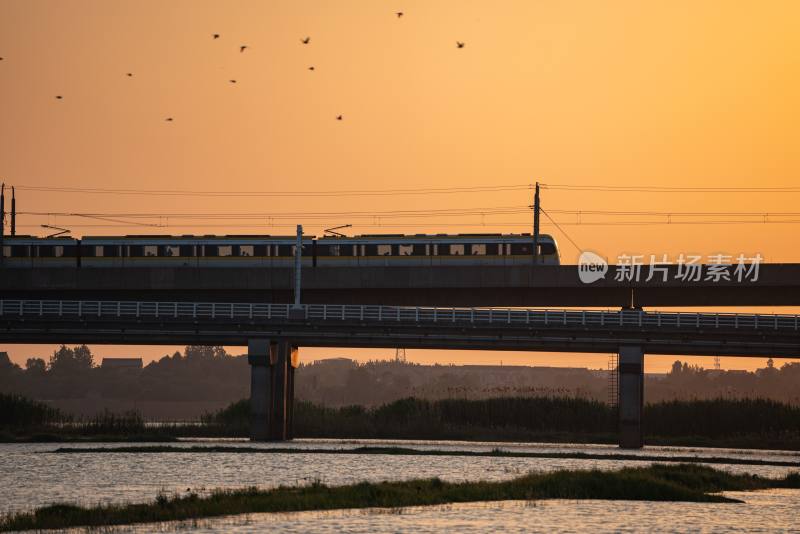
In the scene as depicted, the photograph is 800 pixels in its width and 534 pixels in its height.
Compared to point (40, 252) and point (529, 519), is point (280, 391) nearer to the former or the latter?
point (40, 252)

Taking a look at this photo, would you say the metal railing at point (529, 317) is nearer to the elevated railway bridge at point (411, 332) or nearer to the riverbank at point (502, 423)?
the elevated railway bridge at point (411, 332)

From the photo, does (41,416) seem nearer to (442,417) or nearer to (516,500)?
(442,417)

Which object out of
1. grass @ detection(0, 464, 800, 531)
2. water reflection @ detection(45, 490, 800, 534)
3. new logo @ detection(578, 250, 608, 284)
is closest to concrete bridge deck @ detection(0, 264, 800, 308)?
new logo @ detection(578, 250, 608, 284)

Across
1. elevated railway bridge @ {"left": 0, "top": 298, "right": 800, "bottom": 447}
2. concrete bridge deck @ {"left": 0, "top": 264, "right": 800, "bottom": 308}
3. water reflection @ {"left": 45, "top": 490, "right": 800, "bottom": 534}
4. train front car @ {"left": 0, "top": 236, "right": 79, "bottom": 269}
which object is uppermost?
train front car @ {"left": 0, "top": 236, "right": 79, "bottom": 269}

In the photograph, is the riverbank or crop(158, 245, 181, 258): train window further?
crop(158, 245, 181, 258): train window

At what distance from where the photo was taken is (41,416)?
10006 cm

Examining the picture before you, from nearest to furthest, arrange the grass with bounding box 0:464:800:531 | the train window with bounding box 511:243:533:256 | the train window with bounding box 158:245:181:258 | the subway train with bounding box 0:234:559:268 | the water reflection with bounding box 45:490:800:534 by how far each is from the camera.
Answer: the water reflection with bounding box 45:490:800:534, the grass with bounding box 0:464:800:531, the train window with bounding box 511:243:533:256, the subway train with bounding box 0:234:559:268, the train window with bounding box 158:245:181:258

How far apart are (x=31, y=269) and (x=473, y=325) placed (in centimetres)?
4257

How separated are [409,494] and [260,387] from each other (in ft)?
152

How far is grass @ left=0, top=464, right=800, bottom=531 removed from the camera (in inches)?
1604

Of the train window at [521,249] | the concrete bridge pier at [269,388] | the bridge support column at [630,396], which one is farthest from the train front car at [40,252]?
the bridge support column at [630,396]

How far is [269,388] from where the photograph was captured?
307 feet

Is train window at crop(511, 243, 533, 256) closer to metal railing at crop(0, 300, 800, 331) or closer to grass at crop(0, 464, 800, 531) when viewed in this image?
metal railing at crop(0, 300, 800, 331)

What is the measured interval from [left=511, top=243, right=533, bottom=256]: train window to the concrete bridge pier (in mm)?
22257
